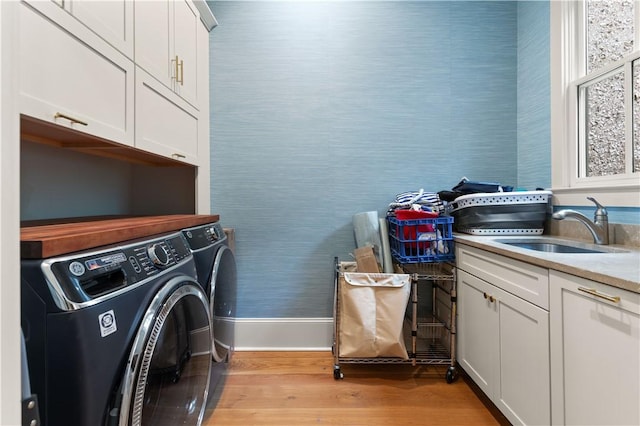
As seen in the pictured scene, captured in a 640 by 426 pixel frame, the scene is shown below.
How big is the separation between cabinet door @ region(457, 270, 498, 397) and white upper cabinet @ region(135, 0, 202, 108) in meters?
1.94

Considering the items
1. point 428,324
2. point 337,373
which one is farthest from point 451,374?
point 337,373

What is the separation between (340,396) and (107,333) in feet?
4.38

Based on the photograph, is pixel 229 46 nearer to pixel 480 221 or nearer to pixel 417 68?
pixel 417 68

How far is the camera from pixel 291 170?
216 cm

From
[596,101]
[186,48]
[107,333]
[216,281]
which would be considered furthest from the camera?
[186,48]

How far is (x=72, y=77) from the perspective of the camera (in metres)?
0.99

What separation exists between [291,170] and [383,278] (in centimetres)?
98

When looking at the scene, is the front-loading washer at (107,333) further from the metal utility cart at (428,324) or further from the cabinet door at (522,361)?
the cabinet door at (522,361)

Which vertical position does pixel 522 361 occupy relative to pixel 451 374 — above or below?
above

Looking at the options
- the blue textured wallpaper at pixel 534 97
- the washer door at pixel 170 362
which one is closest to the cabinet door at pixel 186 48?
the washer door at pixel 170 362

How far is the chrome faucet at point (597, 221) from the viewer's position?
57.1 inches

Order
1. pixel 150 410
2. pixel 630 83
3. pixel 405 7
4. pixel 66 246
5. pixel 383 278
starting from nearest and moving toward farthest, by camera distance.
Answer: pixel 66 246 → pixel 150 410 → pixel 630 83 → pixel 383 278 → pixel 405 7

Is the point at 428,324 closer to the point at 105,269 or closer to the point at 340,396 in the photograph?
the point at 340,396

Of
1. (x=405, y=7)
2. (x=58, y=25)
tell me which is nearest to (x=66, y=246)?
(x=58, y=25)
